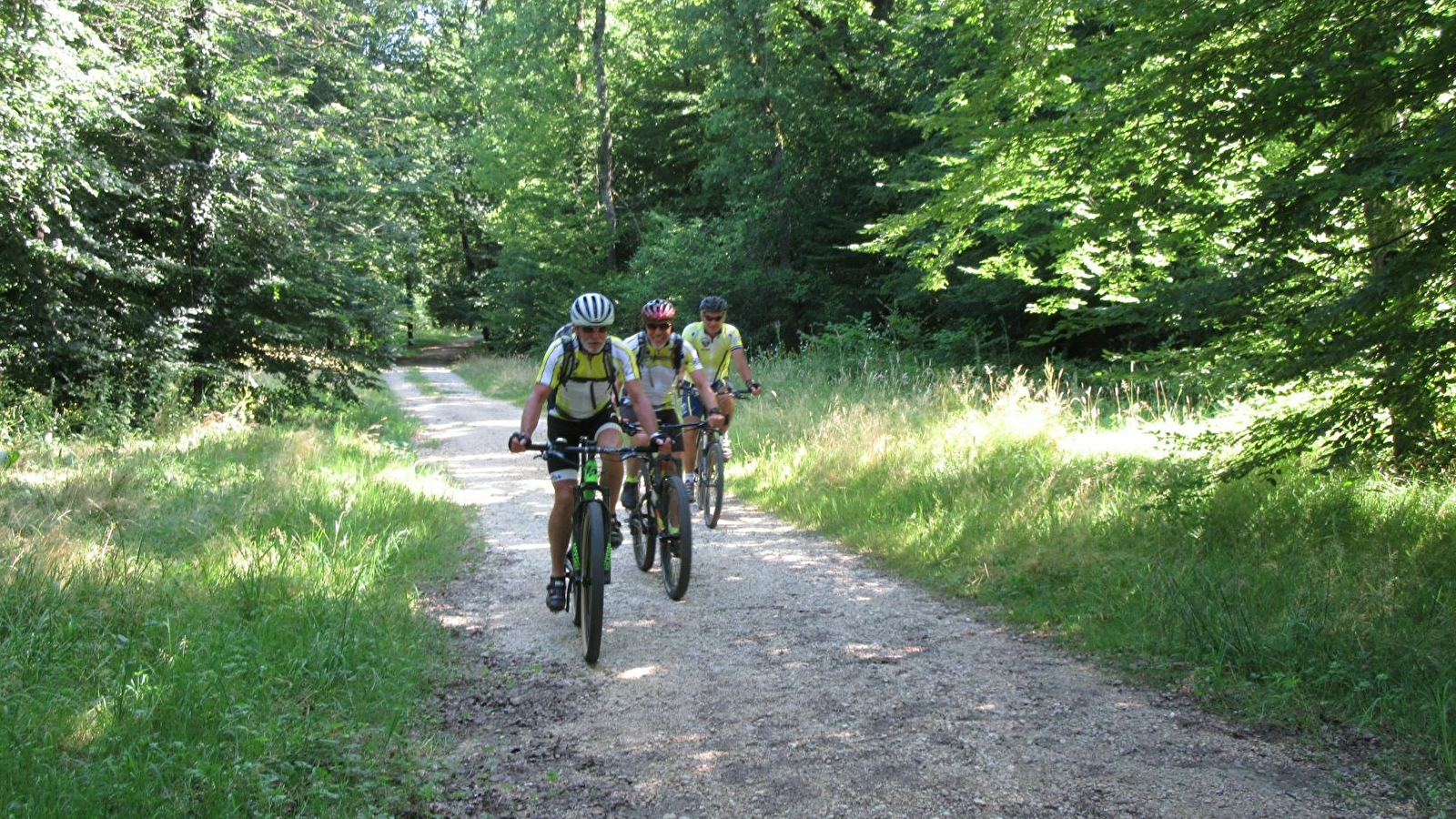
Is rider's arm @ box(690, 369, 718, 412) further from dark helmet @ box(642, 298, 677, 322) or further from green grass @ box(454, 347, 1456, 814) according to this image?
green grass @ box(454, 347, 1456, 814)

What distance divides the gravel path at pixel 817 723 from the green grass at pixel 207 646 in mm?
427

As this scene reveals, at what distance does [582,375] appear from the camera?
6.05 metres

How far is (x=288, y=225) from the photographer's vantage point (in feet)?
45.3

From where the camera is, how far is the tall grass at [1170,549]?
170 inches

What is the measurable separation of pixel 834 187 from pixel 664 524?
Result: 727 inches

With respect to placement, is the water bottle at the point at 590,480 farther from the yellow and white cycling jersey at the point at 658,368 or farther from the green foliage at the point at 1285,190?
the green foliage at the point at 1285,190

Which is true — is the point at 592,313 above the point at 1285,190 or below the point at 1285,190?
below


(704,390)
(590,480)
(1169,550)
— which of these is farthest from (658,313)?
(1169,550)

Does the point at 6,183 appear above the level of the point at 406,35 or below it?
below

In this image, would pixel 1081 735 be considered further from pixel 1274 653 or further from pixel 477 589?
pixel 477 589

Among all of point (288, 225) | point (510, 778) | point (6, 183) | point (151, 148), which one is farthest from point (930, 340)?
point (510, 778)

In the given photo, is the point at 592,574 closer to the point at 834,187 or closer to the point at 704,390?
the point at 704,390

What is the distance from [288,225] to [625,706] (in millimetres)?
11435

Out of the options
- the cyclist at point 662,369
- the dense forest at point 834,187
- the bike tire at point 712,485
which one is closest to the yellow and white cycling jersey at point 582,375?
the cyclist at point 662,369
